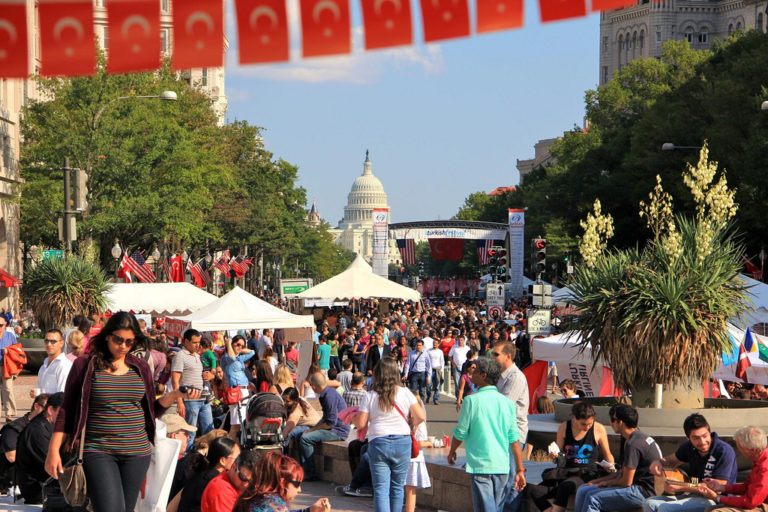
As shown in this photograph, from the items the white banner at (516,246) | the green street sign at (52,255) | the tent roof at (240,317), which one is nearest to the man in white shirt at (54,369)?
the tent roof at (240,317)

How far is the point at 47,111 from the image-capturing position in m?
43.5

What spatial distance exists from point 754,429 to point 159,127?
3699 centimetres

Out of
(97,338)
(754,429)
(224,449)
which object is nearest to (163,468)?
(224,449)

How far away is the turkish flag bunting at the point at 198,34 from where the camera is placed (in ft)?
12.8

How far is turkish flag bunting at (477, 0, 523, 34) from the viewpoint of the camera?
3.87 meters

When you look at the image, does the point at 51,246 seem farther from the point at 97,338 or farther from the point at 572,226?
the point at 97,338

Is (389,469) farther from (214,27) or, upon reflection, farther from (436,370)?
(436,370)

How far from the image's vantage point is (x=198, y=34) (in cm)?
394

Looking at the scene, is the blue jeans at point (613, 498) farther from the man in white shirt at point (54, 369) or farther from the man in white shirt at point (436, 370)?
the man in white shirt at point (436, 370)

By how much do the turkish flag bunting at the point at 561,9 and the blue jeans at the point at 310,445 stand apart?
37.5ft

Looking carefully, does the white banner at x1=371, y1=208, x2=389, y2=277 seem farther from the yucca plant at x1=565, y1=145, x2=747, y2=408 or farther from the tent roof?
the yucca plant at x1=565, y1=145, x2=747, y2=408

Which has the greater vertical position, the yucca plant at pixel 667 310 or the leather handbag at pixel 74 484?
the yucca plant at pixel 667 310

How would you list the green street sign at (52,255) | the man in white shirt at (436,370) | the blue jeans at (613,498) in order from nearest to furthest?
1. the blue jeans at (613,498)
2. the man in white shirt at (436,370)
3. the green street sign at (52,255)

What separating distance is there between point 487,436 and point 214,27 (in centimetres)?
627
